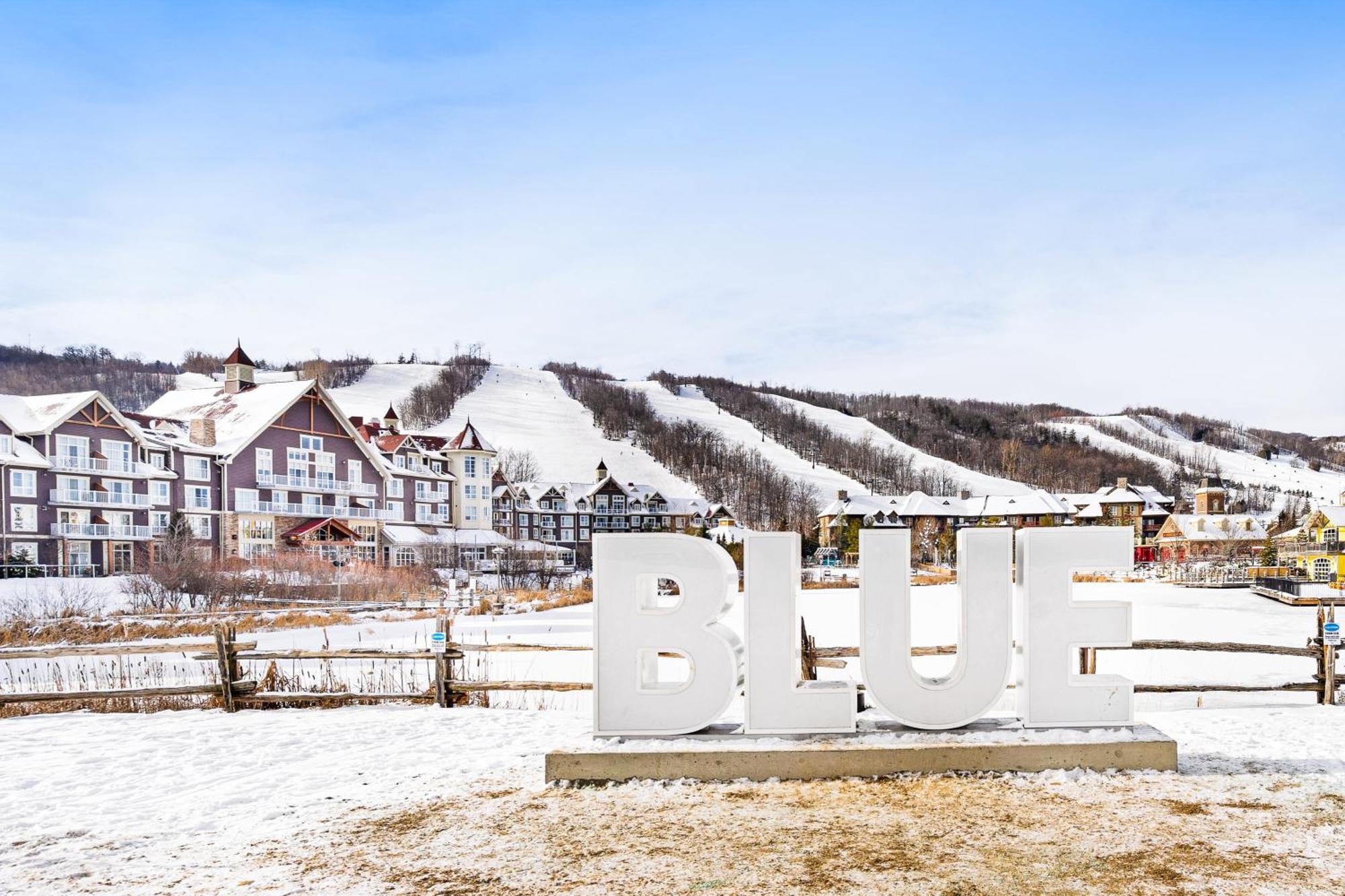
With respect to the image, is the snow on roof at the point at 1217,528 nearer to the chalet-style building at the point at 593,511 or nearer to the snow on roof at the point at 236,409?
the chalet-style building at the point at 593,511

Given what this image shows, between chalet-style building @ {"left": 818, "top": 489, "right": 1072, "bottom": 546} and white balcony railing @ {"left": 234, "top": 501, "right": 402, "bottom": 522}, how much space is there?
173ft

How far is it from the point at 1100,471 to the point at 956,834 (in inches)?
7548

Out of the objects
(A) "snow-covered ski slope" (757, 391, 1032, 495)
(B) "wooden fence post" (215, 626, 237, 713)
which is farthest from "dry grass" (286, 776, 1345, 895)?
(A) "snow-covered ski slope" (757, 391, 1032, 495)

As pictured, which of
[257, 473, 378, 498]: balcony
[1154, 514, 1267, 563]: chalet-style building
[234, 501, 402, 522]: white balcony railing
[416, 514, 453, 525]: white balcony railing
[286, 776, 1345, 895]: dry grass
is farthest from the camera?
[1154, 514, 1267, 563]: chalet-style building

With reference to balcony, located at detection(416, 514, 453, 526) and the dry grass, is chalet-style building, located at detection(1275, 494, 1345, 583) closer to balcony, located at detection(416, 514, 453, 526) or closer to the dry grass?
balcony, located at detection(416, 514, 453, 526)

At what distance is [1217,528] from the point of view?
82.1 meters

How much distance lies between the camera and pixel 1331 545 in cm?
5756

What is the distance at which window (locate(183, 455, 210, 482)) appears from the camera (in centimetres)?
5006

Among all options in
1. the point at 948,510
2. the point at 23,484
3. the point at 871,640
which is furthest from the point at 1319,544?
the point at 23,484

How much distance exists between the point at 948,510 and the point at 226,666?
99.4m

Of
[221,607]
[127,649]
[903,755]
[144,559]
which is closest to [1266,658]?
[903,755]

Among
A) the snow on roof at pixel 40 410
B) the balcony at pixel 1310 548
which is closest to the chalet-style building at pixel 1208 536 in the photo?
the balcony at pixel 1310 548

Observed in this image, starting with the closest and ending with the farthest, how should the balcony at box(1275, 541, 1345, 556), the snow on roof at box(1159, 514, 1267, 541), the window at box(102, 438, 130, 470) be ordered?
1. the window at box(102, 438, 130, 470)
2. the balcony at box(1275, 541, 1345, 556)
3. the snow on roof at box(1159, 514, 1267, 541)

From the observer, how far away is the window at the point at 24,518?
41.4m
